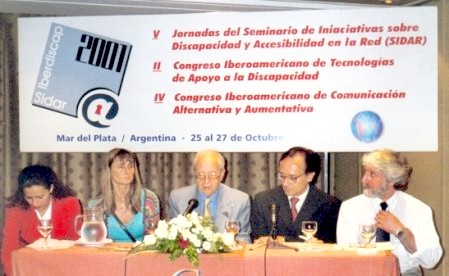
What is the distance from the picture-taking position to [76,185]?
5.65m

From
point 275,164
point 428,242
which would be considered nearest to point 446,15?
point 428,242

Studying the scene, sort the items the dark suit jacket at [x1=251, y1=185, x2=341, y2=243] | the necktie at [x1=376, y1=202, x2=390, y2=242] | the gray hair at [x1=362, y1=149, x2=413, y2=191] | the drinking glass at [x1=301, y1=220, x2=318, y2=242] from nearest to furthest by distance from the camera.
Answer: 1. the drinking glass at [x1=301, y1=220, x2=318, y2=242]
2. the necktie at [x1=376, y1=202, x2=390, y2=242]
3. the gray hair at [x1=362, y1=149, x2=413, y2=191]
4. the dark suit jacket at [x1=251, y1=185, x2=341, y2=243]

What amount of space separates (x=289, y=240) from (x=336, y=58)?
1.24 meters

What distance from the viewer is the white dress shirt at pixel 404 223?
125 inches

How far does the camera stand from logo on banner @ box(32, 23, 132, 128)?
4246 mm

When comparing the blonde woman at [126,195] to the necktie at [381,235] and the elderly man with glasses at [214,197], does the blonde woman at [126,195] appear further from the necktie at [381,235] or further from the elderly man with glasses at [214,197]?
the necktie at [381,235]

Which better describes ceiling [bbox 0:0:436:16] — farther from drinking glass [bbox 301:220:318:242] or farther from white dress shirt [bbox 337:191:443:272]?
drinking glass [bbox 301:220:318:242]

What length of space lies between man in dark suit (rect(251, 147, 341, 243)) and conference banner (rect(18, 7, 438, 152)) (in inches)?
9.0

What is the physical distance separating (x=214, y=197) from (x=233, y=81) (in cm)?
78

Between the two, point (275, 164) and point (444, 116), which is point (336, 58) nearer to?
point (444, 116)

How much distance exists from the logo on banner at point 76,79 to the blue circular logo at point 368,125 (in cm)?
161

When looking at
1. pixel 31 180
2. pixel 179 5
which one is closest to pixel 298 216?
pixel 31 180

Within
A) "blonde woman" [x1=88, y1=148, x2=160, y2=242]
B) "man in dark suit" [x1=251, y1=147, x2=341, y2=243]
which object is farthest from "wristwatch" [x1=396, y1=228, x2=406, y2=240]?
"blonde woman" [x1=88, y1=148, x2=160, y2=242]

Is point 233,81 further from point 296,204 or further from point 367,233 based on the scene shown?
point 367,233
